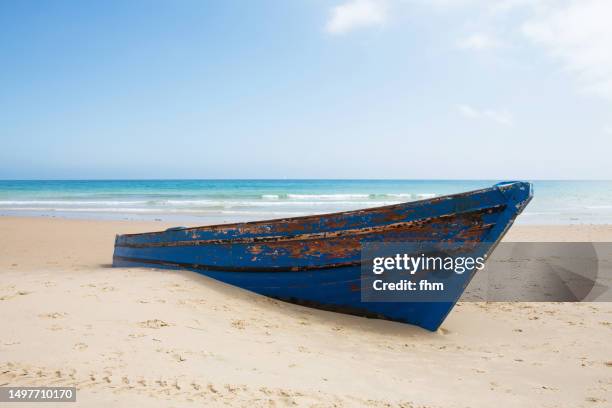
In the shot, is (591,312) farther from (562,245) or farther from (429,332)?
(562,245)

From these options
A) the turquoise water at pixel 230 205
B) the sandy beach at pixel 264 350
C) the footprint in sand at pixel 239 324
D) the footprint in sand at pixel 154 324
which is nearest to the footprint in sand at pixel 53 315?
the sandy beach at pixel 264 350

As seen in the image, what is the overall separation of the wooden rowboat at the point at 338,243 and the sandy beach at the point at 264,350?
0.17 meters

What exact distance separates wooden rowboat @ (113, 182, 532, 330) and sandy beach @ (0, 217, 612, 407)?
0.17 metres

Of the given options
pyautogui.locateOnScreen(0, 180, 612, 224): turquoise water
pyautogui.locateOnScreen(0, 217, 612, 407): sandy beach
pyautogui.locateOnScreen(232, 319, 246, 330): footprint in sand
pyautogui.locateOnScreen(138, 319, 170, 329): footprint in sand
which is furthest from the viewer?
pyautogui.locateOnScreen(0, 180, 612, 224): turquoise water

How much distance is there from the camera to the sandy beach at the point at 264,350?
2.44 meters

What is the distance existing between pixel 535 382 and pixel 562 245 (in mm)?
7968

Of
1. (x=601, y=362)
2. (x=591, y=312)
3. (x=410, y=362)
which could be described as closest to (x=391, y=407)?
(x=410, y=362)

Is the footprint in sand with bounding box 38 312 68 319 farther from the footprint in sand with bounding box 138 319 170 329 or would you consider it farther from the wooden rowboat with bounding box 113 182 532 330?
the wooden rowboat with bounding box 113 182 532 330

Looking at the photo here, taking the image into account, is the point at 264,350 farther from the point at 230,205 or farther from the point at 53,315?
the point at 230,205

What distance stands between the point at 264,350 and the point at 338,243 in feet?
4.63

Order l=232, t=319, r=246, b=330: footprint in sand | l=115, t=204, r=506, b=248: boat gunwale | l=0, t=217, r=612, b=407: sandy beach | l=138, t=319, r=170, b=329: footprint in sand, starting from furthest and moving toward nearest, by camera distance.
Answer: l=115, t=204, r=506, b=248: boat gunwale < l=232, t=319, r=246, b=330: footprint in sand < l=138, t=319, r=170, b=329: footprint in sand < l=0, t=217, r=612, b=407: sandy beach

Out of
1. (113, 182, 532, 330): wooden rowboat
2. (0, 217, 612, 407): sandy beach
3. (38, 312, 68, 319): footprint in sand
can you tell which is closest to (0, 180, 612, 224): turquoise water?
(113, 182, 532, 330): wooden rowboat

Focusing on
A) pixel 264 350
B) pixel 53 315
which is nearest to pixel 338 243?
pixel 264 350

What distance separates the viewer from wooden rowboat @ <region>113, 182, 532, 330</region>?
3.95m
